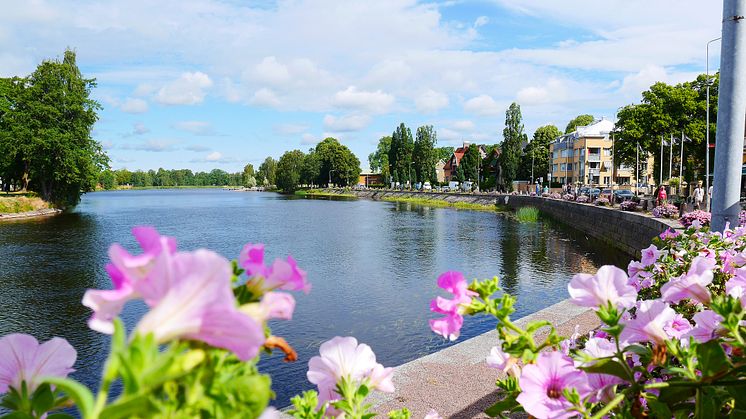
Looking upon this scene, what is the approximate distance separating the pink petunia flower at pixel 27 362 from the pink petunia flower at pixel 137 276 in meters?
0.48

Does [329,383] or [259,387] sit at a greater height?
[259,387]

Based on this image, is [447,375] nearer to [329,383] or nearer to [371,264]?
[329,383]

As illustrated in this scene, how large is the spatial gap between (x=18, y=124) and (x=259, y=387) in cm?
5664

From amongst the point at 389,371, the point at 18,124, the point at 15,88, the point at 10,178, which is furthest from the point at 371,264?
the point at 10,178

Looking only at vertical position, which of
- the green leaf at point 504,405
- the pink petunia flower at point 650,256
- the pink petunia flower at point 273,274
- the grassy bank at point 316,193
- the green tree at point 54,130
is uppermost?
the green tree at point 54,130

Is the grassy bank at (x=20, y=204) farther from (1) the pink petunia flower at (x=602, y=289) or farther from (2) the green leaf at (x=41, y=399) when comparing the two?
(1) the pink petunia flower at (x=602, y=289)

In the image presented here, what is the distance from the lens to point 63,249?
980 inches

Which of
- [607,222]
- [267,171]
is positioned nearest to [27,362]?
[607,222]

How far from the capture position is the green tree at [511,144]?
247ft

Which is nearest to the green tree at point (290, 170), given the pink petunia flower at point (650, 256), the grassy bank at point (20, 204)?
the grassy bank at point (20, 204)

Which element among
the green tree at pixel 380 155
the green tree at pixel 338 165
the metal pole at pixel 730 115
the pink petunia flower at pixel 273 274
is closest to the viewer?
the pink petunia flower at pixel 273 274

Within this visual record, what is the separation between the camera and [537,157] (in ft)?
281

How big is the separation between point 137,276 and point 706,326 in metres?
1.39

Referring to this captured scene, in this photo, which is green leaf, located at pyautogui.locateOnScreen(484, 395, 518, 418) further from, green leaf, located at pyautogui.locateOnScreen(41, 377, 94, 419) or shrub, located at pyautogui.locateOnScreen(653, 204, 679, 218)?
shrub, located at pyautogui.locateOnScreen(653, 204, 679, 218)
